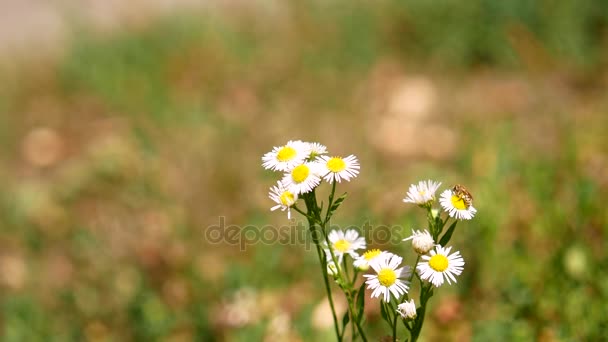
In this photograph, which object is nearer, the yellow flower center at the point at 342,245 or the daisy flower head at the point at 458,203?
the daisy flower head at the point at 458,203

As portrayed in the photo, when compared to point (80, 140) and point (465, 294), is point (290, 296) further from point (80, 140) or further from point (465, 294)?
point (80, 140)

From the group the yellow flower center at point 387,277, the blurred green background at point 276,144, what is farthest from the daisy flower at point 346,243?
the blurred green background at point 276,144

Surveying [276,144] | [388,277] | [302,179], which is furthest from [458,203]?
[276,144]

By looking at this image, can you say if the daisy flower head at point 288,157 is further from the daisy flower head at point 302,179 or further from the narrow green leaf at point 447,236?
the narrow green leaf at point 447,236

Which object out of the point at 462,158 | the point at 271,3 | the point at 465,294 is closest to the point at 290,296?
the point at 465,294

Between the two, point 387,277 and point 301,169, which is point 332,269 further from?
point 301,169
